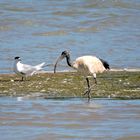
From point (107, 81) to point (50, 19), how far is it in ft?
49.1

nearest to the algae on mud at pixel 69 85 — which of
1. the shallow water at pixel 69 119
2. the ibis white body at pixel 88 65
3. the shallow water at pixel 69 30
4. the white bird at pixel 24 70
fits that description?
the white bird at pixel 24 70

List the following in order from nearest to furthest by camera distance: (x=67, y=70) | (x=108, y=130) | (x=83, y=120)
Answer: (x=108, y=130) < (x=83, y=120) < (x=67, y=70)

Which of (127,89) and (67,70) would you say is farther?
(67,70)

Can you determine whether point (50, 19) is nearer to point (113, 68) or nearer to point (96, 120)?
point (113, 68)

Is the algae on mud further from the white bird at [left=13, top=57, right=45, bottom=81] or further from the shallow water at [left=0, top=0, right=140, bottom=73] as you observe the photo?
the shallow water at [left=0, top=0, right=140, bottom=73]

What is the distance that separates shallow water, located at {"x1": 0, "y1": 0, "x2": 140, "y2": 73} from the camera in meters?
20.9

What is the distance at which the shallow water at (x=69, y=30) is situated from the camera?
20.9 m

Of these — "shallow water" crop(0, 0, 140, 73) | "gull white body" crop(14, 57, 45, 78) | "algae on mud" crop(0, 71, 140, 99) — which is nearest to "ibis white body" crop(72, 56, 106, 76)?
"algae on mud" crop(0, 71, 140, 99)

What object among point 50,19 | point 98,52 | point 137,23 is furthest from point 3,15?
point 98,52

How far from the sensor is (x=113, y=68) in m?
18.5

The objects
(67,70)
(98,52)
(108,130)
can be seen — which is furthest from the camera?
(98,52)

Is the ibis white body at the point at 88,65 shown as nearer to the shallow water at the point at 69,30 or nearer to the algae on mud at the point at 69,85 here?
the algae on mud at the point at 69,85

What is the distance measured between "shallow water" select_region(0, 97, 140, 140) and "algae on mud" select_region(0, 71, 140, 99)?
0.70m

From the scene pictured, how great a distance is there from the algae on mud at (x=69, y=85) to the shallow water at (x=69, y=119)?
0.70m
